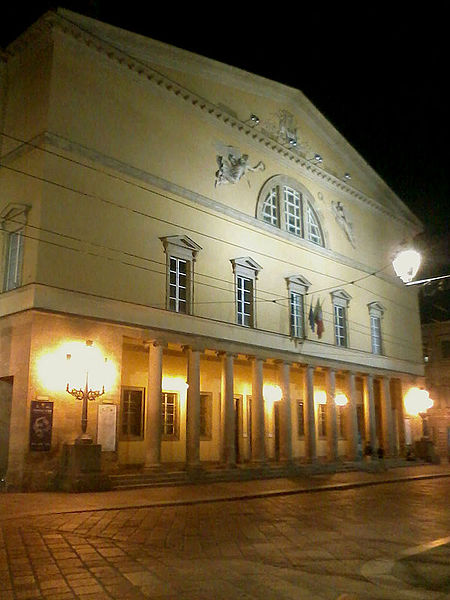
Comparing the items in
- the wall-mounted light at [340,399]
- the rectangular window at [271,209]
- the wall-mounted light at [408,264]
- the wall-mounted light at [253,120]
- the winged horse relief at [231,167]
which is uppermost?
the wall-mounted light at [253,120]

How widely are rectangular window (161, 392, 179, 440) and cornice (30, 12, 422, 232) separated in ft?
36.9

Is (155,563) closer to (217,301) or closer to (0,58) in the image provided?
(217,301)

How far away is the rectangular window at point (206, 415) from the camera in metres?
24.5

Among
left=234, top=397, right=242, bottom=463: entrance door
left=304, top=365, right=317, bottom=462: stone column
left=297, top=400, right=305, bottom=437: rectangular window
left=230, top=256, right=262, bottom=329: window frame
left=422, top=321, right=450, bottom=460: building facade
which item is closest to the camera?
left=230, top=256, right=262, bottom=329: window frame

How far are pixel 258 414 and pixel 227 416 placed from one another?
1755mm

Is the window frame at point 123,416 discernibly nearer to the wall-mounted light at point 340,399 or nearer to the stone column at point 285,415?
the stone column at point 285,415

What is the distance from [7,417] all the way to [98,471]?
3684 mm

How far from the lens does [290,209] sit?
27594mm

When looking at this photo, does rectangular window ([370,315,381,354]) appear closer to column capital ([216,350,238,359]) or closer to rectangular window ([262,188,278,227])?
rectangular window ([262,188,278,227])

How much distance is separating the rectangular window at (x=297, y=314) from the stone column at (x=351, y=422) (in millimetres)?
4330

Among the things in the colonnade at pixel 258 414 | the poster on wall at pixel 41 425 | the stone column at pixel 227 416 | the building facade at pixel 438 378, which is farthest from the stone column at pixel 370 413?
the poster on wall at pixel 41 425

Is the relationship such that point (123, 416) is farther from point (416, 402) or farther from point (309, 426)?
point (416, 402)

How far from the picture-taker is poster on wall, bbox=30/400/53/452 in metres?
16.2

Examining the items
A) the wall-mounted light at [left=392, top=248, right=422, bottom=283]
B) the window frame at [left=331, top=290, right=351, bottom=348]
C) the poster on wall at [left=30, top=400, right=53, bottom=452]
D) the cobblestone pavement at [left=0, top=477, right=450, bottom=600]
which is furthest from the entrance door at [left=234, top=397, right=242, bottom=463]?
the wall-mounted light at [left=392, top=248, right=422, bottom=283]
